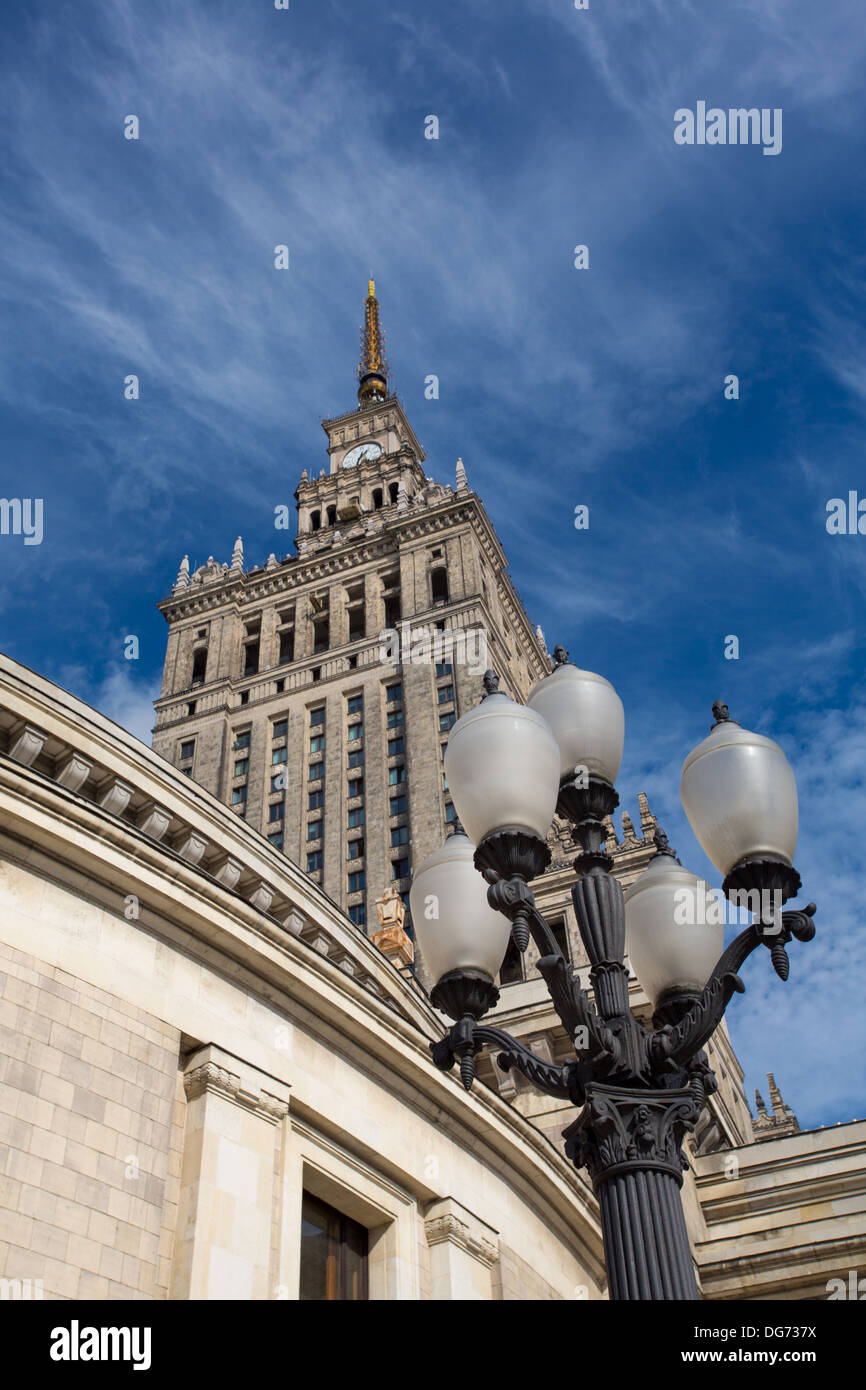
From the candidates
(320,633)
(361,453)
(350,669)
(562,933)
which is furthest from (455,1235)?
(361,453)

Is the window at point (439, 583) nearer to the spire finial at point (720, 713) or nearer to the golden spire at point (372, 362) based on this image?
the golden spire at point (372, 362)

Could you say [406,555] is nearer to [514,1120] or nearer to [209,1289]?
[514,1120]

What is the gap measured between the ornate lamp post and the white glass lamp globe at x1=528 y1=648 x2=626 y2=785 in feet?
0.04

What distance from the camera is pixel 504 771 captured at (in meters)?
8.39

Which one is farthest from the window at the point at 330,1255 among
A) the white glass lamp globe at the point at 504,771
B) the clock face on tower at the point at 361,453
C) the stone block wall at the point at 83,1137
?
the clock face on tower at the point at 361,453

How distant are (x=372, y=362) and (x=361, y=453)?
13.4 m

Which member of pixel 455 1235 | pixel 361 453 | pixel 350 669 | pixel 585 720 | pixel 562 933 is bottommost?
pixel 455 1235

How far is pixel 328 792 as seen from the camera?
2554 inches

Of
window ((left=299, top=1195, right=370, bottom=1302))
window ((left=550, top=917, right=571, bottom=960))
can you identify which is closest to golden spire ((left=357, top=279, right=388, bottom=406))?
window ((left=550, top=917, right=571, bottom=960))

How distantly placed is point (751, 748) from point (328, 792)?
57097 mm

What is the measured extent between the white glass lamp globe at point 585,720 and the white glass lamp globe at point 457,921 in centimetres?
114

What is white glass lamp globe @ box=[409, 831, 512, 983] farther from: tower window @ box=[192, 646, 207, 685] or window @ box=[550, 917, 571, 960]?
tower window @ box=[192, 646, 207, 685]

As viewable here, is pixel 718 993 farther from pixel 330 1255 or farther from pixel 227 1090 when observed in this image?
pixel 330 1255

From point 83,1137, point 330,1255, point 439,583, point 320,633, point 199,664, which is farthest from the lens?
point 199,664
